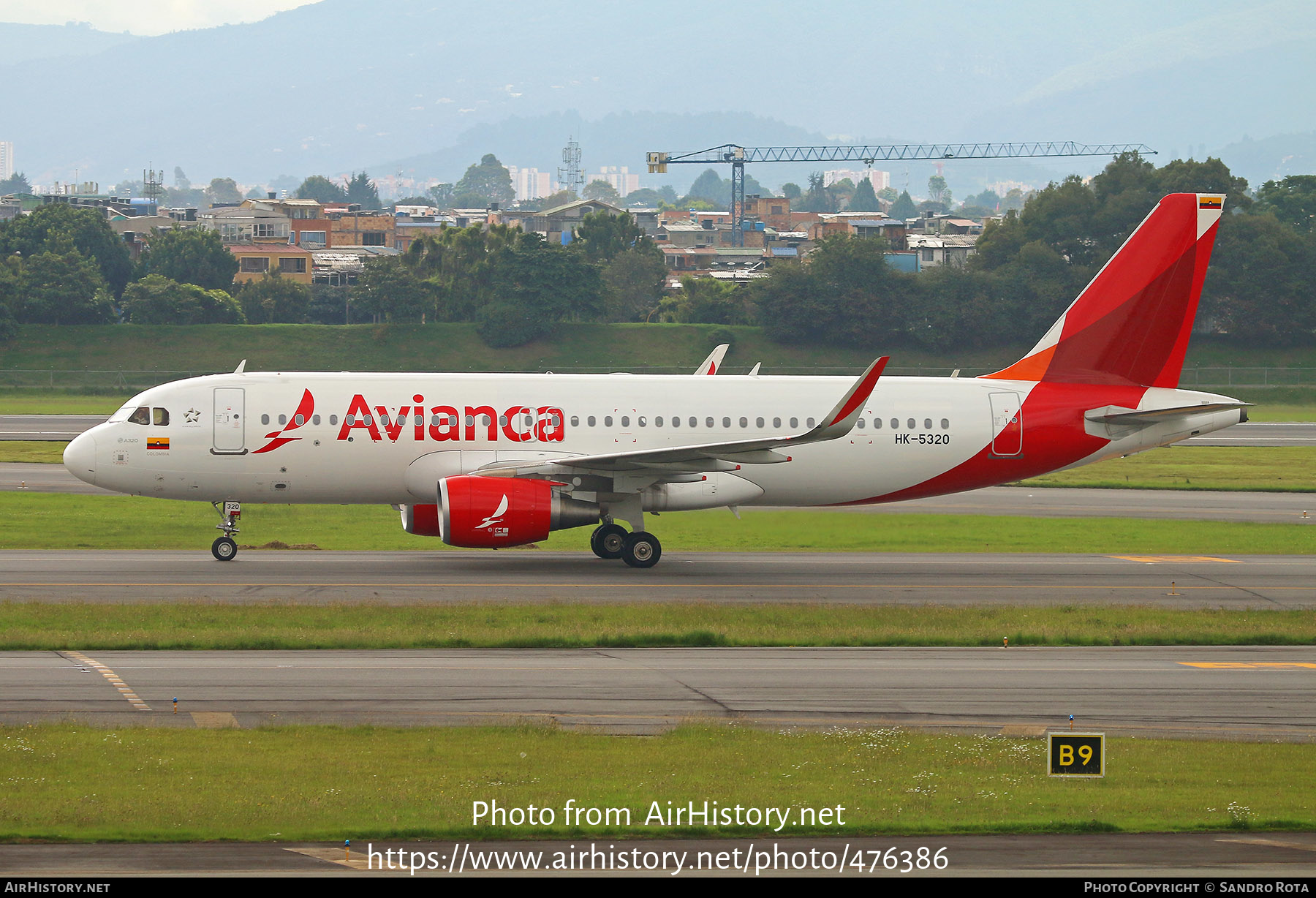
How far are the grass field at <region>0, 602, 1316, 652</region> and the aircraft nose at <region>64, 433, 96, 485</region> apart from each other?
706 centimetres

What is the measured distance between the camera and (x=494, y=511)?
109ft

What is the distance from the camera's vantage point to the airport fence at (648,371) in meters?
104

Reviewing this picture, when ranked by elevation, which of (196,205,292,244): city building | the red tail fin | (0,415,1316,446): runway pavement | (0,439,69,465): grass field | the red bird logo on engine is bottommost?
(0,415,1316,446): runway pavement

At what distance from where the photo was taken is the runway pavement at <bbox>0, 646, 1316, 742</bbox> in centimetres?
2089

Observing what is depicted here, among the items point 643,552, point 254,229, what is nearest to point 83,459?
point 643,552

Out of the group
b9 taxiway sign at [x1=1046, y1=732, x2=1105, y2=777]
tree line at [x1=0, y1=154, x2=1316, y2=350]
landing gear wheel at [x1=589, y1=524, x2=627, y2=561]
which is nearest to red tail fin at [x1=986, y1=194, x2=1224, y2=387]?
landing gear wheel at [x1=589, y1=524, x2=627, y2=561]

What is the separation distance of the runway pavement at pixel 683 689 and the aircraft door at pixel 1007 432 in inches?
462

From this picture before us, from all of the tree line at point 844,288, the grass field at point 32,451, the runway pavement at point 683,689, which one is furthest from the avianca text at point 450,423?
the tree line at point 844,288

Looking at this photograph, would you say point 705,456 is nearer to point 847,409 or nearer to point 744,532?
point 847,409

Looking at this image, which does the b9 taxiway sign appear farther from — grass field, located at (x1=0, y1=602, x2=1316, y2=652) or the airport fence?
the airport fence

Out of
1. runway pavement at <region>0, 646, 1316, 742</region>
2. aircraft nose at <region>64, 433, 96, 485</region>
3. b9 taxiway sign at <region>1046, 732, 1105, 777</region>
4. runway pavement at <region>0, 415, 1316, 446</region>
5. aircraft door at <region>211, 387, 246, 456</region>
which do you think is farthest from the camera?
runway pavement at <region>0, 415, 1316, 446</region>

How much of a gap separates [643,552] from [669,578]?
4.66 ft

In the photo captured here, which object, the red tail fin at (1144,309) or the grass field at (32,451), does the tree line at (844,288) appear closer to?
the grass field at (32,451)
